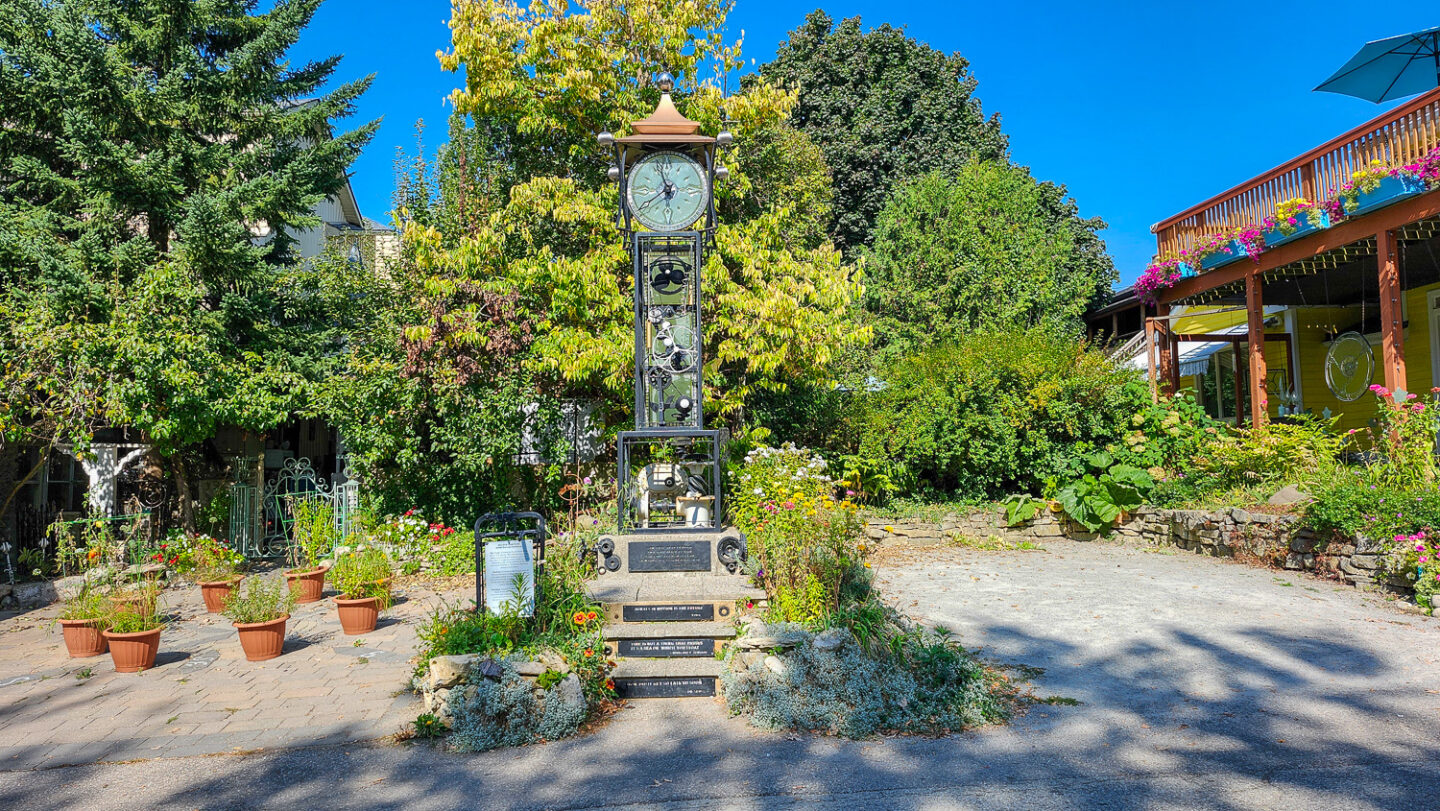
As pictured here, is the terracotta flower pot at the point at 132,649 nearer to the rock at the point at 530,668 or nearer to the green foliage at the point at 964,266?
the rock at the point at 530,668

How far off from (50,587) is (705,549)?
24.5 feet

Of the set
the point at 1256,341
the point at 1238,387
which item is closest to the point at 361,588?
the point at 1256,341

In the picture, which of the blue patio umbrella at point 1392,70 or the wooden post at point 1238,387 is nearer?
the blue patio umbrella at point 1392,70

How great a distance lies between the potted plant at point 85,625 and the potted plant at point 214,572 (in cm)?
115

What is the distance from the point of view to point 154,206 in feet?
34.7

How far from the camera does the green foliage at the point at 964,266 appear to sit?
55.1ft

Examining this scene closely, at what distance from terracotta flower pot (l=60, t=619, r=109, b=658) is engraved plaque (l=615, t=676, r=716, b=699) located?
440 centimetres

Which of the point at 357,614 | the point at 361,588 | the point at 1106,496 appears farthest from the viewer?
the point at 1106,496

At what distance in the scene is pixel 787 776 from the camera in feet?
13.4

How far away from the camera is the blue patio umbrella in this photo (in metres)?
10.5

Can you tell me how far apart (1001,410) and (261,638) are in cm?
992

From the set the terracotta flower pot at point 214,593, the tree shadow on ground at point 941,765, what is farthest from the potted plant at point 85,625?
the tree shadow on ground at point 941,765

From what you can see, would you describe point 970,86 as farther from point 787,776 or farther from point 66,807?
point 66,807

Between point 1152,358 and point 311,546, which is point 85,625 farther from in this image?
point 1152,358
